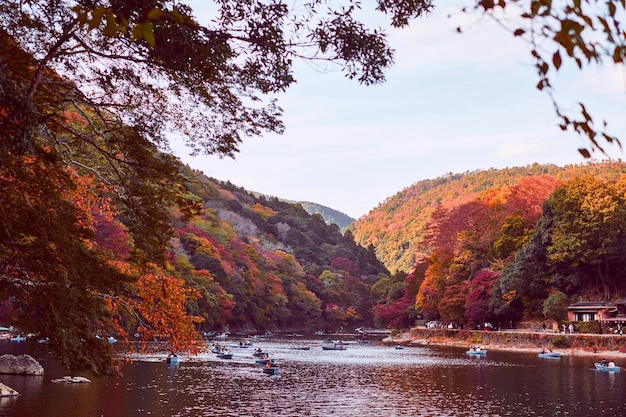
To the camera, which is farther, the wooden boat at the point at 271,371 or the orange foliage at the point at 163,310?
the wooden boat at the point at 271,371

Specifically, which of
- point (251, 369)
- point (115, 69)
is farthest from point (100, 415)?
point (251, 369)

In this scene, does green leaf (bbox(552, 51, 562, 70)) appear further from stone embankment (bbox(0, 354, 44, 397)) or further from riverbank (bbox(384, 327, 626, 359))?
riverbank (bbox(384, 327, 626, 359))

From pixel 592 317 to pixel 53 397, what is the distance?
48.8 m

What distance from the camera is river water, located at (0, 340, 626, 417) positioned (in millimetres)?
24297

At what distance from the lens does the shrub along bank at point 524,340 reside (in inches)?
2087

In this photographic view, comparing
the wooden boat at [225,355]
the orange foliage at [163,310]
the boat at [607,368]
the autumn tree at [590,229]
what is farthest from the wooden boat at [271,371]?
the autumn tree at [590,229]

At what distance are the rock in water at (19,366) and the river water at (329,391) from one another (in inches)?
29.3

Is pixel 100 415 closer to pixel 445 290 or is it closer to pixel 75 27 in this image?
pixel 75 27

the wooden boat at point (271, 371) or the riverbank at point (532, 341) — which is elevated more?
the riverbank at point (532, 341)

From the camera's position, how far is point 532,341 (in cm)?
5909

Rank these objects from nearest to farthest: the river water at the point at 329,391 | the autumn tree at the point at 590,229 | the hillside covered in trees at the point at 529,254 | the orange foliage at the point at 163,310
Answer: the orange foliage at the point at 163,310
the river water at the point at 329,391
the autumn tree at the point at 590,229
the hillside covered in trees at the point at 529,254

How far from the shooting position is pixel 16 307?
11.5 meters

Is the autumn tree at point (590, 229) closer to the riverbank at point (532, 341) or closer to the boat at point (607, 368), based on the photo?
the riverbank at point (532, 341)

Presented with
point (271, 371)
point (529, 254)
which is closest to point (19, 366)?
point (271, 371)
